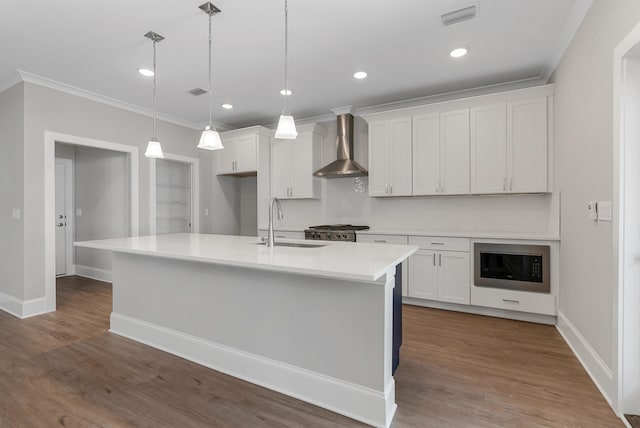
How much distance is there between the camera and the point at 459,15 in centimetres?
244

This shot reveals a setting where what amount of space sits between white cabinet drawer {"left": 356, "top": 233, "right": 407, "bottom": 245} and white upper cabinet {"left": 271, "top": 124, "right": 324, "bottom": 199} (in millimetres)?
1116

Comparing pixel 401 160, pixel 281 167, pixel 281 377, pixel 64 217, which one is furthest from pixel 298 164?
pixel 64 217

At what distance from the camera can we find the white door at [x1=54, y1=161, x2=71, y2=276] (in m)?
5.48

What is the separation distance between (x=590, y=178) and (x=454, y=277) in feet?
5.66

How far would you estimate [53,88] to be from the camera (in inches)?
146

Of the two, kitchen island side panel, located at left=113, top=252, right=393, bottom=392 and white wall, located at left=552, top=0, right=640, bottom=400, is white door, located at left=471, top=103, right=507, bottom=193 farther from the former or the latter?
kitchen island side panel, located at left=113, top=252, right=393, bottom=392

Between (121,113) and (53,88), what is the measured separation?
784mm

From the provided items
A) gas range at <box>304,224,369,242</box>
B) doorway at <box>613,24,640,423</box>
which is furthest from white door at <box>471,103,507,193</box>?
doorway at <box>613,24,640,423</box>

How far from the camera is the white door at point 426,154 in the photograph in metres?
3.93

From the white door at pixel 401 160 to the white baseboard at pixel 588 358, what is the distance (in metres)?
2.08

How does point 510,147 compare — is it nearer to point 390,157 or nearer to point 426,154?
point 426,154

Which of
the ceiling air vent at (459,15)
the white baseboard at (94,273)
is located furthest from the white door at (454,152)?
the white baseboard at (94,273)

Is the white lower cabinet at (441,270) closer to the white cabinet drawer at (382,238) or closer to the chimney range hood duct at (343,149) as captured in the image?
the white cabinet drawer at (382,238)

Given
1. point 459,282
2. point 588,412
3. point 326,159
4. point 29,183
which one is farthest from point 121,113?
point 588,412
